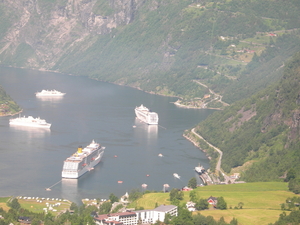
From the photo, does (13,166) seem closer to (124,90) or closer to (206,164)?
(206,164)

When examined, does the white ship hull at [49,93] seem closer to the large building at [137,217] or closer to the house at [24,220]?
the house at [24,220]

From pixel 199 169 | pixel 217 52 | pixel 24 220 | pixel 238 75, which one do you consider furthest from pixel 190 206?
pixel 217 52

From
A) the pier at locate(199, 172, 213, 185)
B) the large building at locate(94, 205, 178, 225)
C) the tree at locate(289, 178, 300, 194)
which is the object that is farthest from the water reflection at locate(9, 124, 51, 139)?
the large building at locate(94, 205, 178, 225)

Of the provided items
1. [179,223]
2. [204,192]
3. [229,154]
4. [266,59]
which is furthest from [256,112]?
[266,59]

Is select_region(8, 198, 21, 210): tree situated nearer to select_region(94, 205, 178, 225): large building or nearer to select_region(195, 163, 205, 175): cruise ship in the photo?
select_region(94, 205, 178, 225): large building

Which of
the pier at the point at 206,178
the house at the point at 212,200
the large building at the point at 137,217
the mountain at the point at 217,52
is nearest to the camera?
the large building at the point at 137,217

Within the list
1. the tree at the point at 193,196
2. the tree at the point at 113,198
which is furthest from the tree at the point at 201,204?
the tree at the point at 113,198
